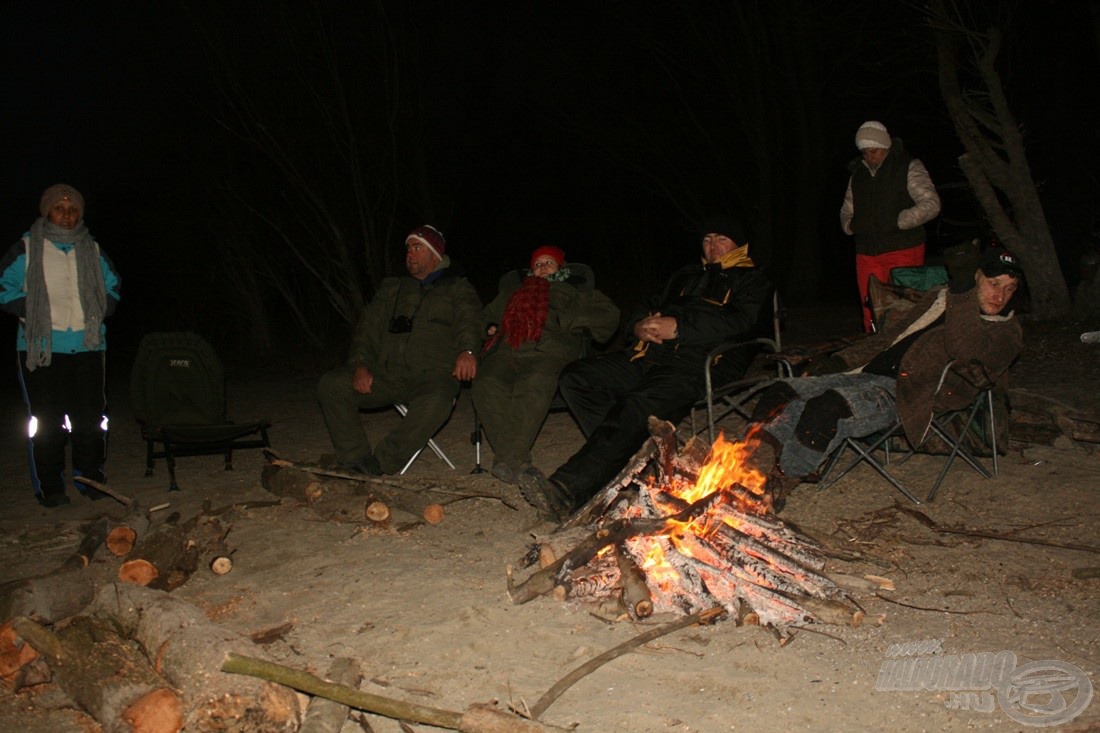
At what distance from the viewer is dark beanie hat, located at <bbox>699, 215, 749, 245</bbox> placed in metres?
4.84

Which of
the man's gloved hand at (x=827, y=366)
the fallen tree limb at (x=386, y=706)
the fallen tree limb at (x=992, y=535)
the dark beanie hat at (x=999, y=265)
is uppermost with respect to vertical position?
the dark beanie hat at (x=999, y=265)

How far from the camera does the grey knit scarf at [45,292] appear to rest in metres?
4.79

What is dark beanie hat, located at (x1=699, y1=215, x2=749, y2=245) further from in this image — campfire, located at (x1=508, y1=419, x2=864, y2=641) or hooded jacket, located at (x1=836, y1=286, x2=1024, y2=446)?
campfire, located at (x1=508, y1=419, x2=864, y2=641)

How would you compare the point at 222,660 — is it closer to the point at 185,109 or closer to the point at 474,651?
the point at 474,651

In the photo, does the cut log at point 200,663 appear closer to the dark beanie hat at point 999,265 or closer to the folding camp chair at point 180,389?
the folding camp chair at point 180,389

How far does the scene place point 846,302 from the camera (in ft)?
42.3

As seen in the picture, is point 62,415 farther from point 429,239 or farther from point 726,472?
point 726,472

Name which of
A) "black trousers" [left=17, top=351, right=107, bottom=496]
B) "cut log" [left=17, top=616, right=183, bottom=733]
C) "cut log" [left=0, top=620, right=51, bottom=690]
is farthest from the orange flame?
"black trousers" [left=17, top=351, right=107, bottom=496]

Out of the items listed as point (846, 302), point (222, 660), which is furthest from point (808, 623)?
point (846, 302)

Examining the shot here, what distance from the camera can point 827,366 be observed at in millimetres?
4691

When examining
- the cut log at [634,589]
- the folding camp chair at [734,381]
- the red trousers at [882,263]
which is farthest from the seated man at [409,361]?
the red trousers at [882,263]

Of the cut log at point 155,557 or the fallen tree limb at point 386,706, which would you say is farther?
the cut log at point 155,557

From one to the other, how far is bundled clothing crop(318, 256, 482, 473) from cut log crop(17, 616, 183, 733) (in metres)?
2.16

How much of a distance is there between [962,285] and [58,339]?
16.2 ft
